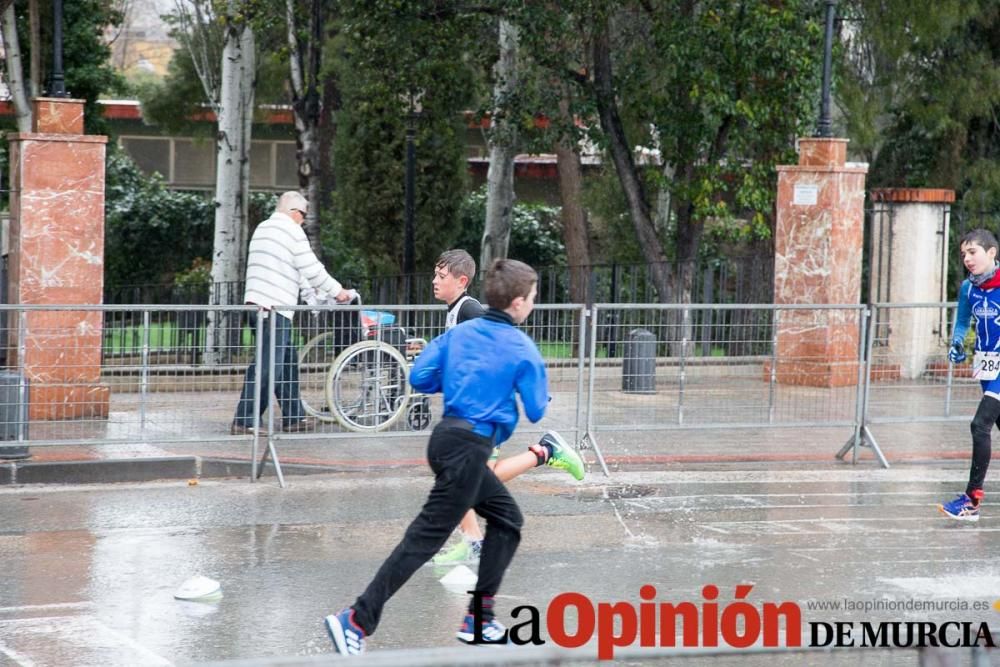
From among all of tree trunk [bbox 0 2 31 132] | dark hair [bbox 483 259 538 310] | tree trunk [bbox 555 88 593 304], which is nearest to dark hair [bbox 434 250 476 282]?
dark hair [bbox 483 259 538 310]

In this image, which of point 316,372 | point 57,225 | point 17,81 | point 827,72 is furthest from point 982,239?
point 17,81

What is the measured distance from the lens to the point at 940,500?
33.7ft

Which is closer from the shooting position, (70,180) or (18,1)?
(70,180)

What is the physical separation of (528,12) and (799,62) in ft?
11.5

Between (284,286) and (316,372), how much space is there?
87cm

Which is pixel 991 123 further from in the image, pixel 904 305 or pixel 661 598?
pixel 661 598

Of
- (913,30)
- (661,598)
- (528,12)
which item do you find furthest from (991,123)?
(661,598)

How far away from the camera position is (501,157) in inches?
871

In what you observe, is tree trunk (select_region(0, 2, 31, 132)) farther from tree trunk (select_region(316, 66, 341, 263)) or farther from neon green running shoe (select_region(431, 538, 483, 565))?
neon green running shoe (select_region(431, 538, 483, 565))

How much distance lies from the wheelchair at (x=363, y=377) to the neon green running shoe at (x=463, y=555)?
300 cm

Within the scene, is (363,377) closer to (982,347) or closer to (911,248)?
(982,347)

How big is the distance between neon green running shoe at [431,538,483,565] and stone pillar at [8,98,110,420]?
4.82 metres

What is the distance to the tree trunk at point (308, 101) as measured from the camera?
1944 centimetres

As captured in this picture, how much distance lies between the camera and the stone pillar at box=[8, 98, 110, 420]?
11.9 meters
